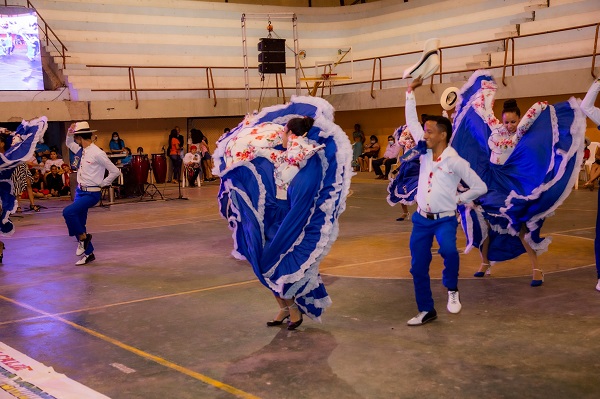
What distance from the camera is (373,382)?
15.4 feet

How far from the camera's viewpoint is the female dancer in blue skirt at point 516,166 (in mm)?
7234

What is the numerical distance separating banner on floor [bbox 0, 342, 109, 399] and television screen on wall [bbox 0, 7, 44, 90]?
1659 centimetres

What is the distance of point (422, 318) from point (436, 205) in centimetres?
89

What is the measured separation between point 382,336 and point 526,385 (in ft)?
4.60

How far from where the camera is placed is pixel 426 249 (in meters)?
5.95

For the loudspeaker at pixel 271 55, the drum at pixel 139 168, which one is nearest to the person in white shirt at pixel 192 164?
the drum at pixel 139 168

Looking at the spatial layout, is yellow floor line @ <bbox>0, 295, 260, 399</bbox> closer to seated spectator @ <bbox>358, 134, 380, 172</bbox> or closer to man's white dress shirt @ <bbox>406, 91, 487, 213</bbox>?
man's white dress shirt @ <bbox>406, 91, 487, 213</bbox>

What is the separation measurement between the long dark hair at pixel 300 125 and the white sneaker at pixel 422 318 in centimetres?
170

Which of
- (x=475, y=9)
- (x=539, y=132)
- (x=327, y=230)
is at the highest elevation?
(x=475, y=9)

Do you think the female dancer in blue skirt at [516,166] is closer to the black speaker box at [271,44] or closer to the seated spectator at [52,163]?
the black speaker box at [271,44]

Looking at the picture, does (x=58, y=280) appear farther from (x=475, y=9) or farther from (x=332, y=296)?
(x=475, y=9)

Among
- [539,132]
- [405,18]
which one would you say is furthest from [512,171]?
[405,18]

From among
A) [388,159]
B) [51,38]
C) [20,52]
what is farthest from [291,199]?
[51,38]

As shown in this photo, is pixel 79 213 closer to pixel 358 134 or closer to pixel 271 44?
pixel 271 44
